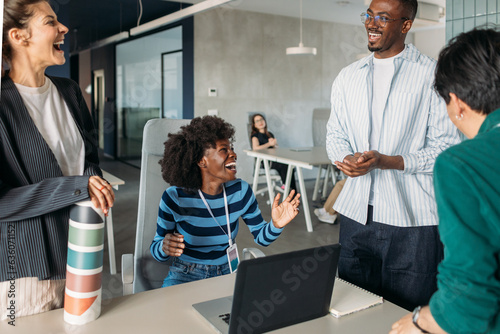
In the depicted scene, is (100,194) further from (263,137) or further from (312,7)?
(312,7)

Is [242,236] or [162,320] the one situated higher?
[162,320]

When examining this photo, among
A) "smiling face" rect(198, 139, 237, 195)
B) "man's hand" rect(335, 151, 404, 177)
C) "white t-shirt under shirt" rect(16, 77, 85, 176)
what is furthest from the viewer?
"smiling face" rect(198, 139, 237, 195)

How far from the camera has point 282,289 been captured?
1.18m

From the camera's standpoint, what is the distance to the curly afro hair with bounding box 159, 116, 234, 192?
1921mm

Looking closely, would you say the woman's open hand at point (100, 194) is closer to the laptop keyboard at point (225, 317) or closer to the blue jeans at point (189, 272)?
the laptop keyboard at point (225, 317)

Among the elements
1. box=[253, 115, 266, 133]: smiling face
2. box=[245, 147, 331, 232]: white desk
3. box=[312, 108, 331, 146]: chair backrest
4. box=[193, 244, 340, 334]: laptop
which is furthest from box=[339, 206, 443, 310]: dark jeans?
box=[312, 108, 331, 146]: chair backrest

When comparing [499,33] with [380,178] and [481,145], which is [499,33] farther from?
[380,178]

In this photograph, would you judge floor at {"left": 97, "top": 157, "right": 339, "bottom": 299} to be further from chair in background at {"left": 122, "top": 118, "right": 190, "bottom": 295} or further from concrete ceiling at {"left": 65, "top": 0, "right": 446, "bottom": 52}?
concrete ceiling at {"left": 65, "top": 0, "right": 446, "bottom": 52}

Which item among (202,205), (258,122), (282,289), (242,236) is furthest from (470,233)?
(258,122)

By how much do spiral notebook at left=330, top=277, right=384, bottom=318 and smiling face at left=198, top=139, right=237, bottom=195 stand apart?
695 millimetres

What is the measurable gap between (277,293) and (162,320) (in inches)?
12.7

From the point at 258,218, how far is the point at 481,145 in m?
1.28

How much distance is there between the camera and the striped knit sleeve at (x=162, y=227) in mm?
1850

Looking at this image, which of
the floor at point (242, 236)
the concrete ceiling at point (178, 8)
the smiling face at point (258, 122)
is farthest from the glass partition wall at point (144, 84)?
the floor at point (242, 236)
